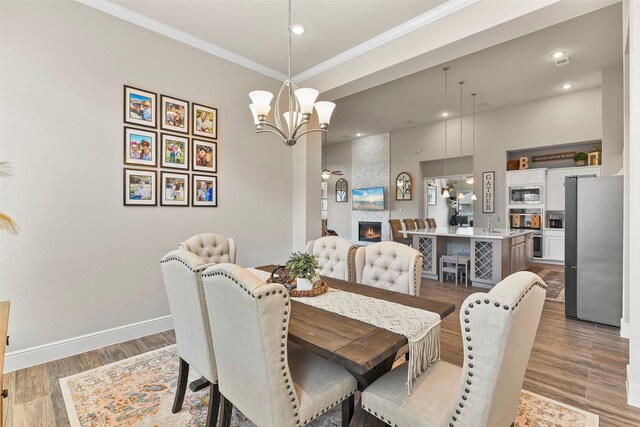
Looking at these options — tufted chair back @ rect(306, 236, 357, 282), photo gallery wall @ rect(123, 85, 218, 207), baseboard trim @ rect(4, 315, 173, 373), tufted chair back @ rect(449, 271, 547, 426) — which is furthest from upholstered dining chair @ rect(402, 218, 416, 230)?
tufted chair back @ rect(449, 271, 547, 426)

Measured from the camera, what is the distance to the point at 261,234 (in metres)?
4.32

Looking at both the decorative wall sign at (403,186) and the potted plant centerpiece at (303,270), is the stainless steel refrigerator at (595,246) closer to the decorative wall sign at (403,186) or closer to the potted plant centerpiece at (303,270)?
the potted plant centerpiece at (303,270)

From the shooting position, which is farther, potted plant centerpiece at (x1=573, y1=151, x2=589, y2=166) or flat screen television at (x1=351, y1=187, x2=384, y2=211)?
flat screen television at (x1=351, y1=187, x2=384, y2=211)

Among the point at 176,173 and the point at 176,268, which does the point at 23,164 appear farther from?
the point at 176,268

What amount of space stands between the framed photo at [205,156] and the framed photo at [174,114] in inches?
8.6

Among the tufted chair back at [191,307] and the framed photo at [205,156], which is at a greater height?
the framed photo at [205,156]

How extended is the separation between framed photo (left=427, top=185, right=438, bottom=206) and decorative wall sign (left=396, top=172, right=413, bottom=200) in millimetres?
609

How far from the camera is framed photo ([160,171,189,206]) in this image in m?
3.39

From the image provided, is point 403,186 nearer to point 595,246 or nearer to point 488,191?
point 488,191

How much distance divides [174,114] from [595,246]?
4902 millimetres

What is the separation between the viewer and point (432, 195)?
9562 mm

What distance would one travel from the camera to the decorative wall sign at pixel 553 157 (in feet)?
23.2

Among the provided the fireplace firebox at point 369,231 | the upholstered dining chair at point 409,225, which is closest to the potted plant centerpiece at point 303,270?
the upholstered dining chair at point 409,225

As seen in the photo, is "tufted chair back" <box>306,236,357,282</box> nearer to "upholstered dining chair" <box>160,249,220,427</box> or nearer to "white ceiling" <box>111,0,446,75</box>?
"upholstered dining chair" <box>160,249,220,427</box>
